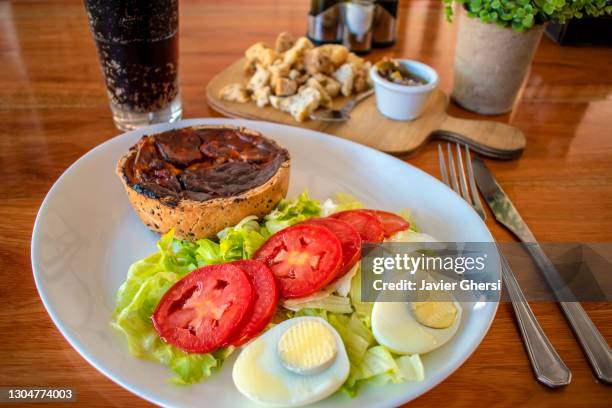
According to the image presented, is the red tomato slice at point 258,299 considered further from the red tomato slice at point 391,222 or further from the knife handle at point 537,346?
the knife handle at point 537,346

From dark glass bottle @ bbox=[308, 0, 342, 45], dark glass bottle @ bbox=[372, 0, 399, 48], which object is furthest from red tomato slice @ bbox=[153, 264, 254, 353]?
dark glass bottle @ bbox=[372, 0, 399, 48]

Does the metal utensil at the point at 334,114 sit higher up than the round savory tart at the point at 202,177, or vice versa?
the round savory tart at the point at 202,177

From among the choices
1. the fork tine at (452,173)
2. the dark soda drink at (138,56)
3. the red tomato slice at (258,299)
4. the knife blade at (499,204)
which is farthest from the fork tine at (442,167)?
the dark soda drink at (138,56)

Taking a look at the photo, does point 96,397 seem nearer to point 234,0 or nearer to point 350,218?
point 350,218

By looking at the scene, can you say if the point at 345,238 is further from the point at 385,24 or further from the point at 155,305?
the point at 385,24

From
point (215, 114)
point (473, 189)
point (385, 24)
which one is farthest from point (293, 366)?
point (385, 24)

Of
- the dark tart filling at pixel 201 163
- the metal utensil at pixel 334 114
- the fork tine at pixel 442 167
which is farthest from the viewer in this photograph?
the metal utensil at pixel 334 114

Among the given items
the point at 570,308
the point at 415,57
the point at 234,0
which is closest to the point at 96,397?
the point at 570,308
